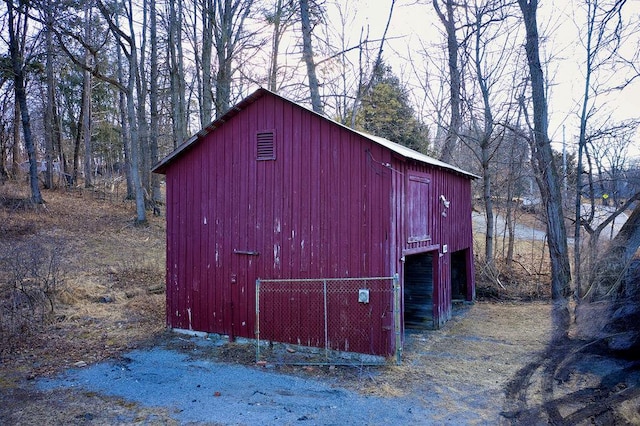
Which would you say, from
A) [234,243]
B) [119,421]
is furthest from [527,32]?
[119,421]

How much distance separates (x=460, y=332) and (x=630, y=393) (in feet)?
13.2

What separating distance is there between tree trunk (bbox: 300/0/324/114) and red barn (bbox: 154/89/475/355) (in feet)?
23.7

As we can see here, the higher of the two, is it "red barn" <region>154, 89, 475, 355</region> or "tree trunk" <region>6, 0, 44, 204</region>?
"tree trunk" <region>6, 0, 44, 204</region>

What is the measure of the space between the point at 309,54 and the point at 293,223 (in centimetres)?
944

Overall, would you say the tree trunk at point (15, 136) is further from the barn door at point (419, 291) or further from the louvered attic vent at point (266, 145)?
the barn door at point (419, 291)

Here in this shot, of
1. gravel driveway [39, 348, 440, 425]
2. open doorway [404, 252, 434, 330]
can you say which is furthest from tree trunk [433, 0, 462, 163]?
gravel driveway [39, 348, 440, 425]

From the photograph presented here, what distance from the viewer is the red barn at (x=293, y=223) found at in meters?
7.98

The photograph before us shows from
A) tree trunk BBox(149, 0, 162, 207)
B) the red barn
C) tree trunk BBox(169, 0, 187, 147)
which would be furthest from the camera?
tree trunk BBox(149, 0, 162, 207)

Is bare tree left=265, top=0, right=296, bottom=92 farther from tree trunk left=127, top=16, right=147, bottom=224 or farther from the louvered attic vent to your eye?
the louvered attic vent

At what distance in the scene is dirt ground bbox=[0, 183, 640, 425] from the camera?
589 centimetres

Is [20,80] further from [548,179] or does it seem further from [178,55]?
[548,179]

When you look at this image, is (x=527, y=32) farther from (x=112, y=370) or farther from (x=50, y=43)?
(x=50, y=43)

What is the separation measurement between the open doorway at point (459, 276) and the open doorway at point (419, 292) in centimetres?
316

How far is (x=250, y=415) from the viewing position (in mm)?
5867
